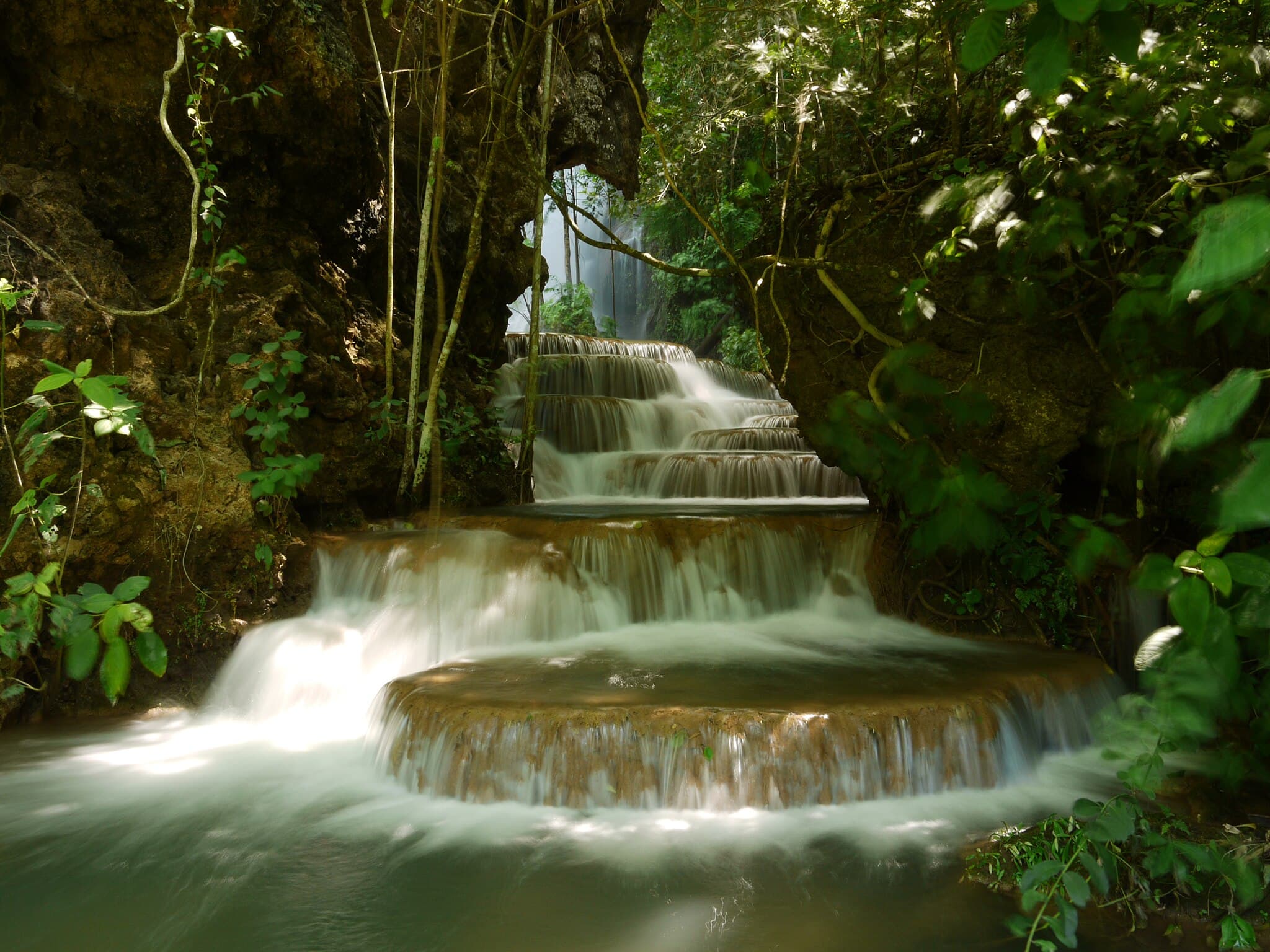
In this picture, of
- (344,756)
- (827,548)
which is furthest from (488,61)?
(344,756)

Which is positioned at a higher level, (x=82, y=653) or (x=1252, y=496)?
(x=1252, y=496)

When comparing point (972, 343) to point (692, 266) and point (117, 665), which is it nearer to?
point (117, 665)

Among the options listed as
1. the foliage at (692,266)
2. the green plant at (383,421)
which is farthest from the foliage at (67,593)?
the foliage at (692,266)

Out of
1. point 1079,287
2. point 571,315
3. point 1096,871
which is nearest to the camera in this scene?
point 1096,871

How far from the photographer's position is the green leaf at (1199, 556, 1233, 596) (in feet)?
5.46

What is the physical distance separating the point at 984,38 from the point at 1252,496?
2.89 feet

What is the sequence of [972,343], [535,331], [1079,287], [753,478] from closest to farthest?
[1079,287]
[972,343]
[535,331]
[753,478]

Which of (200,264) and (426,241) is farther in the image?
(426,241)

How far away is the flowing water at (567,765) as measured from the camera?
2.72 metres

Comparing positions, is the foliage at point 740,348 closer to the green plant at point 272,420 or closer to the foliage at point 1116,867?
the green plant at point 272,420

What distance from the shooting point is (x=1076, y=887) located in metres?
2.16

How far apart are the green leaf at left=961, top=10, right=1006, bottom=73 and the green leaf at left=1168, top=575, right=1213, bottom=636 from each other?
1.17m

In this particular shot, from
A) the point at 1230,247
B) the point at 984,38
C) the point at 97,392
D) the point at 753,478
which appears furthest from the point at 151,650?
the point at 753,478

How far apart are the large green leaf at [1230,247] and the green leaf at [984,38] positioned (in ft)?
1.53
